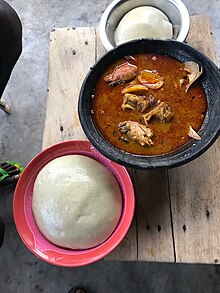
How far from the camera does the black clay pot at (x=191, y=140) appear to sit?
94cm

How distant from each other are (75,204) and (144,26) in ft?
1.92

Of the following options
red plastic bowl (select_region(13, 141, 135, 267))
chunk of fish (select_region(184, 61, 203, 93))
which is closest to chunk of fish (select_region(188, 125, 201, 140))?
chunk of fish (select_region(184, 61, 203, 93))

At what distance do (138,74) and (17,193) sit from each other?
1.55ft

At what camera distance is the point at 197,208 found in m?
A: 1.12

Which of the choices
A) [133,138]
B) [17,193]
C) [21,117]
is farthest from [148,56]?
[21,117]

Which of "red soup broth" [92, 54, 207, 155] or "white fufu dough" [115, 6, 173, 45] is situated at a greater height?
"white fufu dough" [115, 6, 173, 45]

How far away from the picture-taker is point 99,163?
113cm

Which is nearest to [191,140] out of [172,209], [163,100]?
[163,100]

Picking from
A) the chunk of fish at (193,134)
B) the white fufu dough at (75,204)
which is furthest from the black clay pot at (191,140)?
the white fufu dough at (75,204)

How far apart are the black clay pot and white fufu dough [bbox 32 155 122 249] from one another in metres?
0.13

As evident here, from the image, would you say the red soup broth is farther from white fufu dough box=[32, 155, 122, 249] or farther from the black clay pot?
white fufu dough box=[32, 155, 122, 249]

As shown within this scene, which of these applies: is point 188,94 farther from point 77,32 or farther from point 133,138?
point 77,32

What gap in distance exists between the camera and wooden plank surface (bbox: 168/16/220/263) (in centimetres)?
108

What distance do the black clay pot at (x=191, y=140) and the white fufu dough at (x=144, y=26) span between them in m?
0.16
